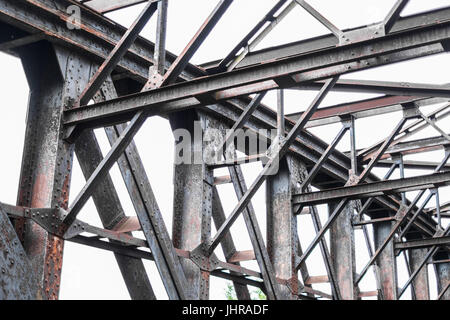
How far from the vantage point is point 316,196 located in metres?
12.2

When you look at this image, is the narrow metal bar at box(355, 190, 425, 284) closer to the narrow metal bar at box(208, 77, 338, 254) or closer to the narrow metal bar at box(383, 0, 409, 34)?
the narrow metal bar at box(208, 77, 338, 254)

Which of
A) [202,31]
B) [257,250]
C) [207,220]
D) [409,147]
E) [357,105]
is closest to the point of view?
[202,31]

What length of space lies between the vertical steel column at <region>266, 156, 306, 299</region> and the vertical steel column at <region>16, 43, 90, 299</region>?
4782mm

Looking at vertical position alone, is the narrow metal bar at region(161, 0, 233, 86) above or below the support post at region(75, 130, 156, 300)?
above

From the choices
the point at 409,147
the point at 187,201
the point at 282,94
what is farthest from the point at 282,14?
the point at 409,147

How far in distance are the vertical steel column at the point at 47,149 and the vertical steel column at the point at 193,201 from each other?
83.7 inches

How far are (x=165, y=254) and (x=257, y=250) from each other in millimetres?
2342

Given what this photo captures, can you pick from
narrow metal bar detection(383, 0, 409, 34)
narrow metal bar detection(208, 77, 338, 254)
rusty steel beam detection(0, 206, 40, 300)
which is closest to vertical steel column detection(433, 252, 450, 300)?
narrow metal bar detection(208, 77, 338, 254)

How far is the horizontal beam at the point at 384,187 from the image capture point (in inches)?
448

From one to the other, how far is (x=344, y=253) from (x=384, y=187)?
2.90 meters

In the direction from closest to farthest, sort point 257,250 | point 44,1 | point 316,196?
point 44,1, point 257,250, point 316,196

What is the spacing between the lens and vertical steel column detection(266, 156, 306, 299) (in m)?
12.2

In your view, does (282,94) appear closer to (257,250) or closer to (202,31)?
(257,250)

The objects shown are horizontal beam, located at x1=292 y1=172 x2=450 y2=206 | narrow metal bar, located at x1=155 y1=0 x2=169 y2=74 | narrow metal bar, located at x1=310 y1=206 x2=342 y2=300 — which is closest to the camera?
narrow metal bar, located at x1=155 y1=0 x2=169 y2=74
